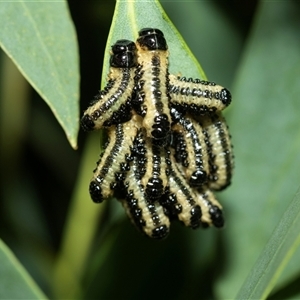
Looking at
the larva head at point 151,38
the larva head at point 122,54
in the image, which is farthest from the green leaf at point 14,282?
the larva head at point 151,38

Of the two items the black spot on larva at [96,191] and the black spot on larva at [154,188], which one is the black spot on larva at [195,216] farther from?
the black spot on larva at [96,191]

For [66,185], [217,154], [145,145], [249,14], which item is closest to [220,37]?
[249,14]

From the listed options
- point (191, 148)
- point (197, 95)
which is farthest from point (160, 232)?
point (197, 95)

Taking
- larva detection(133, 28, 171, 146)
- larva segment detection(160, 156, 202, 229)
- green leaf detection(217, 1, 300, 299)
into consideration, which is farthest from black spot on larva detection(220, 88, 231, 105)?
green leaf detection(217, 1, 300, 299)

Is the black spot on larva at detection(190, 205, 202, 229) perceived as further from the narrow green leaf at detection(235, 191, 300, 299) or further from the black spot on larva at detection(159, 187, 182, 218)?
the narrow green leaf at detection(235, 191, 300, 299)

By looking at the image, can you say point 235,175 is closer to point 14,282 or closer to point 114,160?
point 114,160
